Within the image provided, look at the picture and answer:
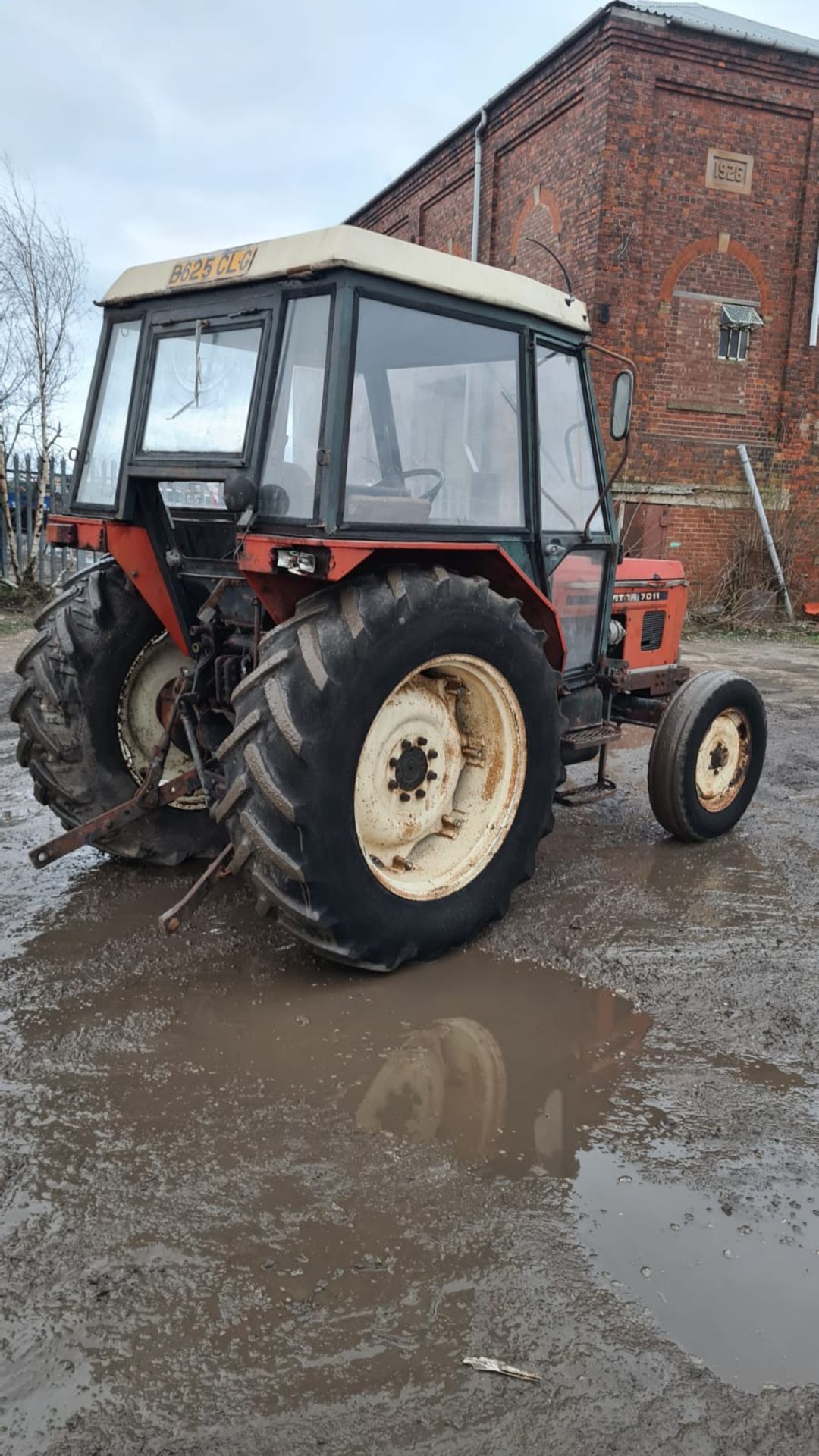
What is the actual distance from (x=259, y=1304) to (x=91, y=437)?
10.4 feet

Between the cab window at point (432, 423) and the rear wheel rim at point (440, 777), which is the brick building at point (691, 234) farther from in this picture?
the rear wheel rim at point (440, 777)

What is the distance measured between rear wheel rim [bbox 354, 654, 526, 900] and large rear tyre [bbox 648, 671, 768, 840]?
1.20m

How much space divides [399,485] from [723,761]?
2.45 metres

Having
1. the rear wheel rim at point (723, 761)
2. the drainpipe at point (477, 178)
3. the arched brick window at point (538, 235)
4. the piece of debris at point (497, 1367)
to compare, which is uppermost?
the drainpipe at point (477, 178)

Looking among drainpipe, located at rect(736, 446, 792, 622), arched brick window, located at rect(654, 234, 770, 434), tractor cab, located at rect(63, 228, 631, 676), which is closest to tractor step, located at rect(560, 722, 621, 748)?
tractor cab, located at rect(63, 228, 631, 676)

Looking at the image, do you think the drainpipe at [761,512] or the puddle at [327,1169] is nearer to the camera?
the puddle at [327,1169]

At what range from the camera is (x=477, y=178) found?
52.2 feet

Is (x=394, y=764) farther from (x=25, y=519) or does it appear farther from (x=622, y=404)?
(x=25, y=519)

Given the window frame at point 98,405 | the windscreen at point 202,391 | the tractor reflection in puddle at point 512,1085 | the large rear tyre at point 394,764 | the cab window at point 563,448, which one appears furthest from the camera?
the cab window at point 563,448

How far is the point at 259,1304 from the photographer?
6.55 feet

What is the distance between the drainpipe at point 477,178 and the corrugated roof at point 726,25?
2775 millimetres

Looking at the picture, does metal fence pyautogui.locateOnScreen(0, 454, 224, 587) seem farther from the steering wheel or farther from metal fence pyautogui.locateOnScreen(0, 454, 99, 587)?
the steering wheel

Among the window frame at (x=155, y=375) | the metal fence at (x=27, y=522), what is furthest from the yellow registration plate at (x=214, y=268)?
the metal fence at (x=27, y=522)

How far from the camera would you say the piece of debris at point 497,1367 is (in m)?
1.86
